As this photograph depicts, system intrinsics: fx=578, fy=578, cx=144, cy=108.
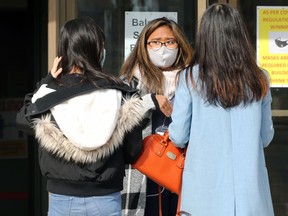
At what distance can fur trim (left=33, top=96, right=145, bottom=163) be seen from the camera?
2318 mm

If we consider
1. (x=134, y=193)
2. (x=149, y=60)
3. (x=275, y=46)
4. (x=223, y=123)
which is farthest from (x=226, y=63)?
(x=275, y=46)

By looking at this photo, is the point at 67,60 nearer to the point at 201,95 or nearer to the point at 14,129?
the point at 201,95

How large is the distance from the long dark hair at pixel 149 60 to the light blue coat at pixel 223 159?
24.7 inches

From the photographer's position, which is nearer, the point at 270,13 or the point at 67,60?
the point at 67,60

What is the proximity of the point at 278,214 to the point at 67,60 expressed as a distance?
262 cm

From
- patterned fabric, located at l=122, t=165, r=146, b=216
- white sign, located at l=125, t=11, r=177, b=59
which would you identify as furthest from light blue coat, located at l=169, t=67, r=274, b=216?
white sign, located at l=125, t=11, r=177, b=59

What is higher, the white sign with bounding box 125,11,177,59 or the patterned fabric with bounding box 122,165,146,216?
the white sign with bounding box 125,11,177,59

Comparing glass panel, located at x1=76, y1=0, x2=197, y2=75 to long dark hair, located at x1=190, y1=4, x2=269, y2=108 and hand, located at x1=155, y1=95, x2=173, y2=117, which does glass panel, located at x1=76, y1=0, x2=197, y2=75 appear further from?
long dark hair, located at x1=190, y1=4, x2=269, y2=108

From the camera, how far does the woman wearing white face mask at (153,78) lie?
3.06 m

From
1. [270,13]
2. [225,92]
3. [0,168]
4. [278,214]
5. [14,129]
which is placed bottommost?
[278,214]

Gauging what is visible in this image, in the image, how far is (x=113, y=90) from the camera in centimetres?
237

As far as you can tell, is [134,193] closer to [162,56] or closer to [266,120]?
[162,56]

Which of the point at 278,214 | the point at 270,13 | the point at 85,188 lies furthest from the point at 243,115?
the point at 278,214

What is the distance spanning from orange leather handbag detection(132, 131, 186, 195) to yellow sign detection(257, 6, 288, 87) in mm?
1626
